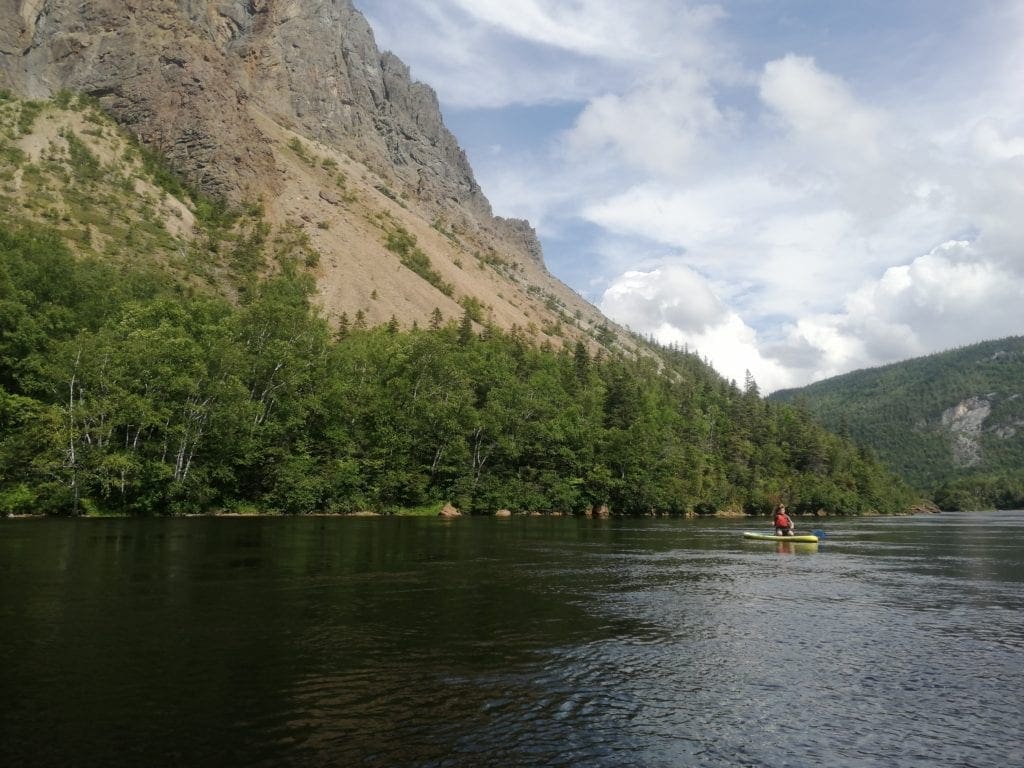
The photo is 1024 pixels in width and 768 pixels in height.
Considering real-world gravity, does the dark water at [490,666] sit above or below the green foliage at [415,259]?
below

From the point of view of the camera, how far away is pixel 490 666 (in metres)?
12.6

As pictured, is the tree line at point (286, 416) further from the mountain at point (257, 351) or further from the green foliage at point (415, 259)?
the green foliage at point (415, 259)

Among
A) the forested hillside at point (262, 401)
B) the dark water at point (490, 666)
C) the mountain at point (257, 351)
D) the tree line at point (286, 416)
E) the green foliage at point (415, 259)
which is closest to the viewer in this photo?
the dark water at point (490, 666)

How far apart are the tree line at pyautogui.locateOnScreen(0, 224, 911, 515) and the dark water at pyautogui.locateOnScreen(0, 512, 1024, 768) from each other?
2869cm

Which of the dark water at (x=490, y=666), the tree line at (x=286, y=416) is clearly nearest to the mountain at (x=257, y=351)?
the tree line at (x=286, y=416)

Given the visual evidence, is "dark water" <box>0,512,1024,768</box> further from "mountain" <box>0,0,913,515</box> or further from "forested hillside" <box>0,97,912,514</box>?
"mountain" <box>0,0,913,515</box>

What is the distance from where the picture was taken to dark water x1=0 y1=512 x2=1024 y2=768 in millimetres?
8969

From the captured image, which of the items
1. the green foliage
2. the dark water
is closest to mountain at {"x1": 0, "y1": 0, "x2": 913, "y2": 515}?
the green foliage

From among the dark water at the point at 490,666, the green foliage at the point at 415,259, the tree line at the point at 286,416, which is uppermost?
the green foliage at the point at 415,259

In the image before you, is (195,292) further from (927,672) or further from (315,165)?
(927,672)

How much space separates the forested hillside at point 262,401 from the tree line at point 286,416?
23cm

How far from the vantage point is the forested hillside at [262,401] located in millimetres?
52844

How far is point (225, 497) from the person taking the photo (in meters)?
61.7

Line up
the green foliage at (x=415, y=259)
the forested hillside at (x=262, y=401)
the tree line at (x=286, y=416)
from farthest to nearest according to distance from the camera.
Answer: the green foliage at (x=415, y=259) → the forested hillside at (x=262, y=401) → the tree line at (x=286, y=416)
